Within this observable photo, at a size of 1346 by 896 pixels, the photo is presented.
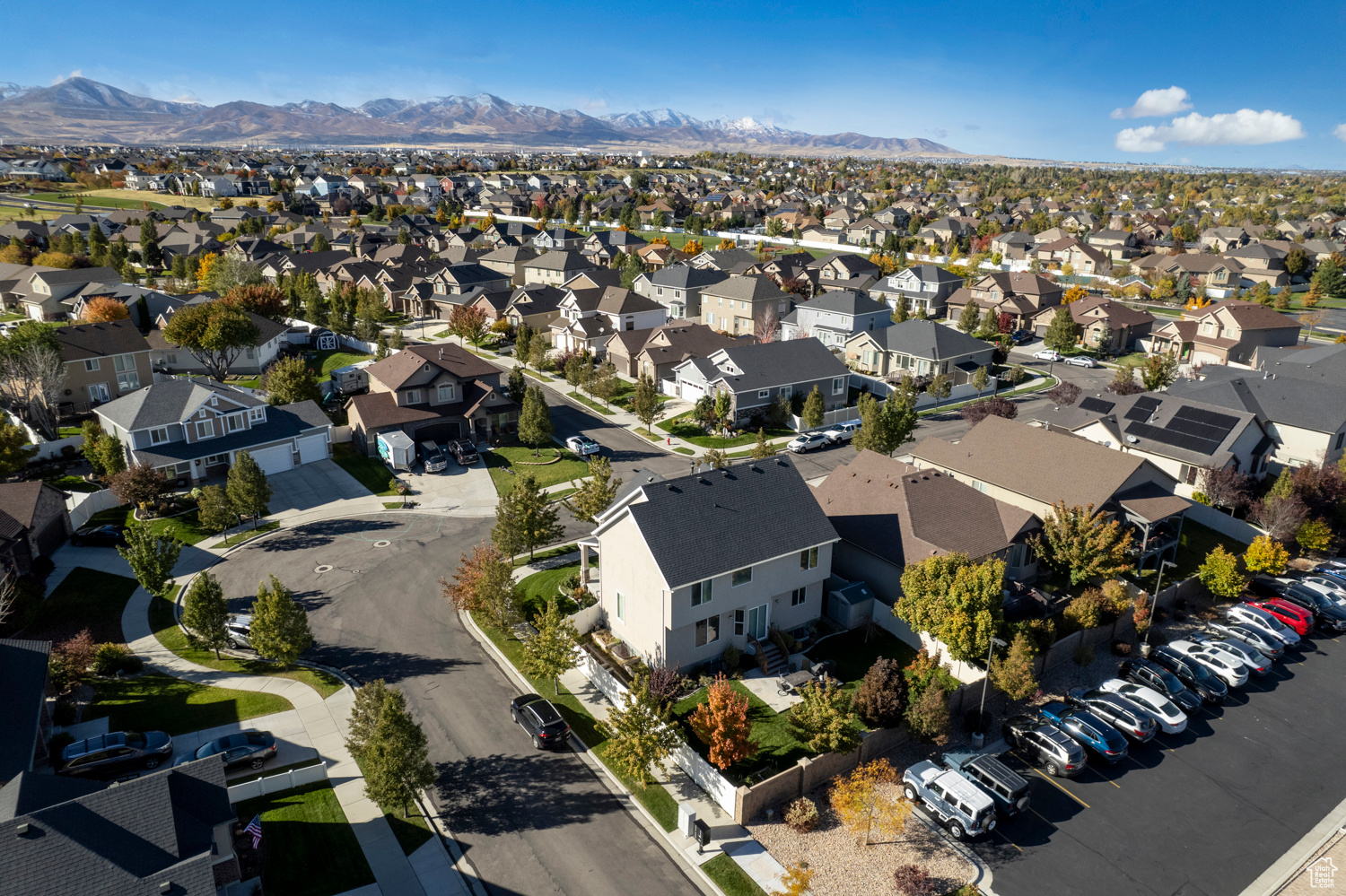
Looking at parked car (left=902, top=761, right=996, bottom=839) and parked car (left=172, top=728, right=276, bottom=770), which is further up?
parked car (left=902, top=761, right=996, bottom=839)

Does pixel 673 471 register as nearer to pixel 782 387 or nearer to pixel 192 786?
pixel 782 387

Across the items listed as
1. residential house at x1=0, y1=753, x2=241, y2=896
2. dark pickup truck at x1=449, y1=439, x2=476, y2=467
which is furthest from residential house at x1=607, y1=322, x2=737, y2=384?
residential house at x1=0, y1=753, x2=241, y2=896

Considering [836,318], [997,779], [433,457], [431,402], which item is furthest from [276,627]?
[836,318]

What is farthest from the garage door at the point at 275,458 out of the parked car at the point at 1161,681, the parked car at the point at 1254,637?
the parked car at the point at 1254,637

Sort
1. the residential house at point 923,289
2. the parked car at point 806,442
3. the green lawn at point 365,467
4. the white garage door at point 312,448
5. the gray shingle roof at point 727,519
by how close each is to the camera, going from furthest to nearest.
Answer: the residential house at point 923,289 → the parked car at point 806,442 → the white garage door at point 312,448 → the green lawn at point 365,467 → the gray shingle roof at point 727,519

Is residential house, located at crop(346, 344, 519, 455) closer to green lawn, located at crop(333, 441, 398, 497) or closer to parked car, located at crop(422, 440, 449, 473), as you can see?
green lawn, located at crop(333, 441, 398, 497)

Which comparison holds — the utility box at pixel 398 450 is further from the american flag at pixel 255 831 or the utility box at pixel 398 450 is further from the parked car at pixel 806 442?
the american flag at pixel 255 831
